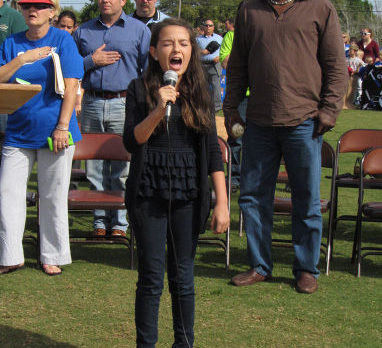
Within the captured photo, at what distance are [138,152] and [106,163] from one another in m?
3.42

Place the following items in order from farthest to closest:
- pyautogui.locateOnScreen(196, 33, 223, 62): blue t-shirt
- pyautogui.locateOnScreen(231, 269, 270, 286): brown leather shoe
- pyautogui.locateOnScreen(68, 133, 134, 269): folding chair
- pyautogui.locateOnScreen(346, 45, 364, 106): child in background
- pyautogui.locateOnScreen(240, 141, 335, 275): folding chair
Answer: pyautogui.locateOnScreen(346, 45, 364, 106): child in background
pyautogui.locateOnScreen(196, 33, 223, 62): blue t-shirt
pyautogui.locateOnScreen(68, 133, 134, 269): folding chair
pyautogui.locateOnScreen(240, 141, 335, 275): folding chair
pyautogui.locateOnScreen(231, 269, 270, 286): brown leather shoe

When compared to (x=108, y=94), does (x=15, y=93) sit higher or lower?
higher

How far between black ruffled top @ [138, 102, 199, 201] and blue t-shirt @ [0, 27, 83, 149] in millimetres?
2035

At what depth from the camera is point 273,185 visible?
5668 millimetres

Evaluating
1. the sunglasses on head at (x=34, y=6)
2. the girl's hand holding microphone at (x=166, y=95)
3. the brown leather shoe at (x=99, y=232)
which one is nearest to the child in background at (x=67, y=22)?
the brown leather shoe at (x=99, y=232)

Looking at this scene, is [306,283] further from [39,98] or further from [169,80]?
[169,80]

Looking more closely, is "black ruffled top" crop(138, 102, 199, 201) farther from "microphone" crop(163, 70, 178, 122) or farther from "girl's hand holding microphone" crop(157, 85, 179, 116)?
"girl's hand holding microphone" crop(157, 85, 179, 116)

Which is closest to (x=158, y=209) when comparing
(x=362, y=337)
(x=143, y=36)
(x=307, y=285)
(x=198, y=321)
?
→ (x=198, y=321)

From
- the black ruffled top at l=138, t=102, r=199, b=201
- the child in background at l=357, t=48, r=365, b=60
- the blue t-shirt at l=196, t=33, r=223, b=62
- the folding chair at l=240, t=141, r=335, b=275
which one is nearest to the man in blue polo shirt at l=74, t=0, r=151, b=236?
the folding chair at l=240, t=141, r=335, b=275

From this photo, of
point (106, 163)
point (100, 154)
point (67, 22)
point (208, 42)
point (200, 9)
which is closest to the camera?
point (100, 154)

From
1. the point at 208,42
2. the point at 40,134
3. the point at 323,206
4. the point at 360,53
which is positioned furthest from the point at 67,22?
the point at 360,53

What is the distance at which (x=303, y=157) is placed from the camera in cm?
539

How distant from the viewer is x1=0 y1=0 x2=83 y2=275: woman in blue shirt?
18.0 ft

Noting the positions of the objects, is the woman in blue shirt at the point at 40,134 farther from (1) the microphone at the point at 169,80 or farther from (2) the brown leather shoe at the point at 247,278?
(1) the microphone at the point at 169,80
